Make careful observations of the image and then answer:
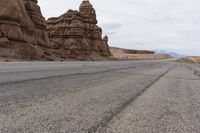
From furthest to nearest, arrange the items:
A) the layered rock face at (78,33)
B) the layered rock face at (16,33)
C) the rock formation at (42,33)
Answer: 1. the layered rock face at (78,33)
2. the rock formation at (42,33)
3. the layered rock face at (16,33)

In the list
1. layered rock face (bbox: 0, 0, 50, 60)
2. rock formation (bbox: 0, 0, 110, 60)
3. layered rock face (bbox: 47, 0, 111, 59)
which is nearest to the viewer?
layered rock face (bbox: 0, 0, 50, 60)

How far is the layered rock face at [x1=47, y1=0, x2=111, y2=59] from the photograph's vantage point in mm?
72250

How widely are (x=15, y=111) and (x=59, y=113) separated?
826mm

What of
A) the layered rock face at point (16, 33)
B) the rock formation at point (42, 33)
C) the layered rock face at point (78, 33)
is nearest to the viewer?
the layered rock face at point (16, 33)

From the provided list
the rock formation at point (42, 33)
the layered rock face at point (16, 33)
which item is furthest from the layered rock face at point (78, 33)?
the layered rock face at point (16, 33)

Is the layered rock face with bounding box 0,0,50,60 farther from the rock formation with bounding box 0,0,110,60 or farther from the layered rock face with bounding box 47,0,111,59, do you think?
the layered rock face with bounding box 47,0,111,59

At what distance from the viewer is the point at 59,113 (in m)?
5.21

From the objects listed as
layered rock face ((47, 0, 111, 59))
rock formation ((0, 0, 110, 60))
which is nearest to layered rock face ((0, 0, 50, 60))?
rock formation ((0, 0, 110, 60))

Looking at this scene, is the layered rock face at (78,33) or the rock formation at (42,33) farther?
the layered rock face at (78,33)

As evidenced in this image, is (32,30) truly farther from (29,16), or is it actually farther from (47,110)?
(47,110)

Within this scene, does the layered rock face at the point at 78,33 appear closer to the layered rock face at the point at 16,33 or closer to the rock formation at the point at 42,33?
the rock formation at the point at 42,33

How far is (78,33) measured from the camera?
74188mm

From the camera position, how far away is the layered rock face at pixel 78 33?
7225 cm

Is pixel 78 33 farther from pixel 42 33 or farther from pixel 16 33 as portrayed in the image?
pixel 16 33
